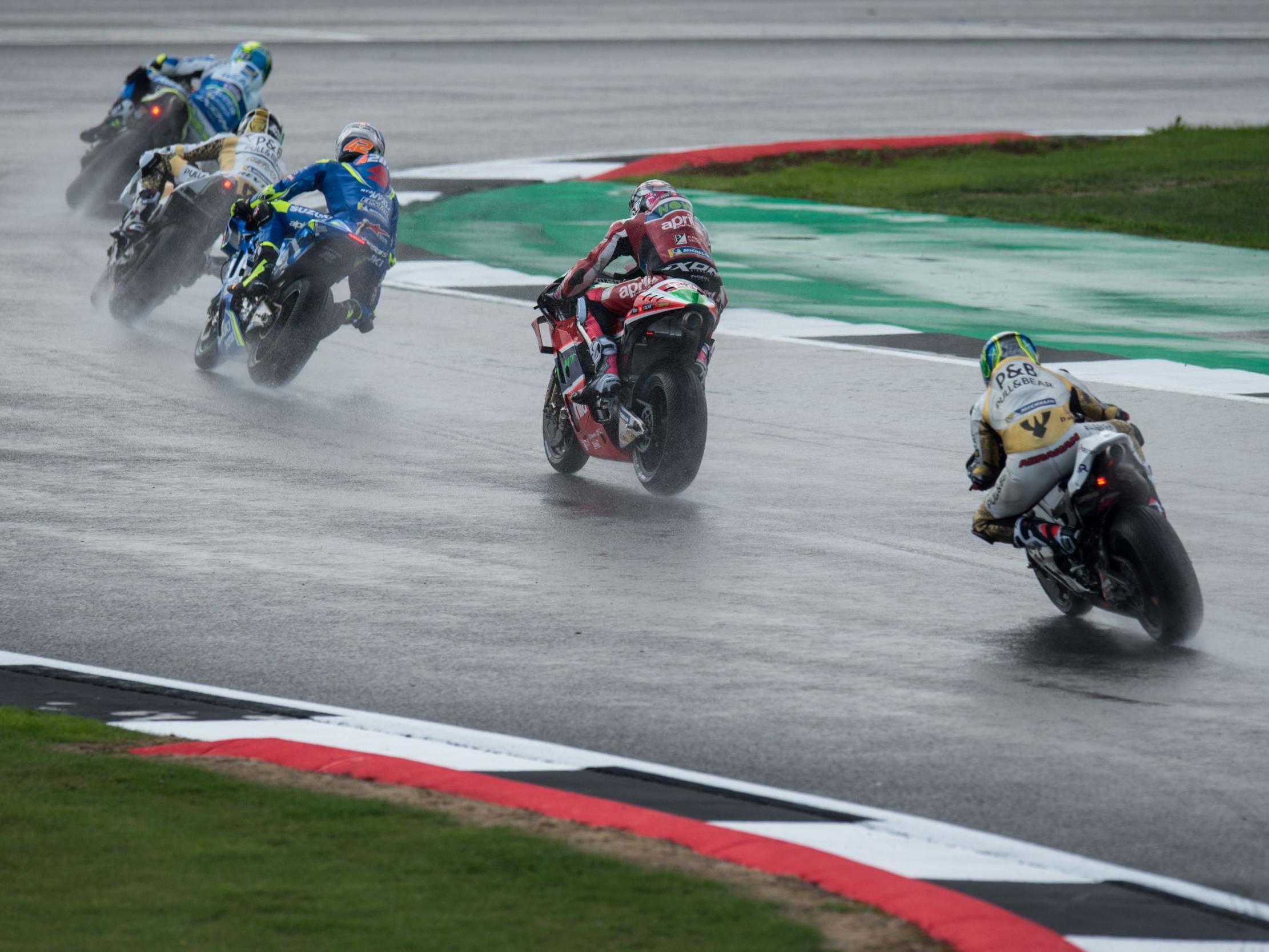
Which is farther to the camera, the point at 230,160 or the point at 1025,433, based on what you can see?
the point at 230,160

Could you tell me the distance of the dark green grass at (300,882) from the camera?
17.1 ft

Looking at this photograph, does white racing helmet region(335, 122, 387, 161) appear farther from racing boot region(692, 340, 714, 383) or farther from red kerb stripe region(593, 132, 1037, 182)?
red kerb stripe region(593, 132, 1037, 182)

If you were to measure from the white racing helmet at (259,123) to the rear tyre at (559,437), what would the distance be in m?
5.60

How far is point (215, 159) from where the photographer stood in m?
17.2

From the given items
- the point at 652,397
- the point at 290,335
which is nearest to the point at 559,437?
the point at 652,397

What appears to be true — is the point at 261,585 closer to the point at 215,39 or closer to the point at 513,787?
the point at 513,787

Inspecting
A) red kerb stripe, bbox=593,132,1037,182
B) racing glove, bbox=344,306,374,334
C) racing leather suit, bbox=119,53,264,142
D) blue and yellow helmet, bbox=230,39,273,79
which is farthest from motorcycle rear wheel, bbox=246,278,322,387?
red kerb stripe, bbox=593,132,1037,182

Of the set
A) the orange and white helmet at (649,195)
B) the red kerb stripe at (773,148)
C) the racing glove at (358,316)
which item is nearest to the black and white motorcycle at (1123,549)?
the orange and white helmet at (649,195)

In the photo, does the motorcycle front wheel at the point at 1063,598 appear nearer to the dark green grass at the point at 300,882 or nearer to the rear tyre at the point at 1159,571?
the rear tyre at the point at 1159,571

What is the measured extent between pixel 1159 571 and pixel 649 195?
4508 mm

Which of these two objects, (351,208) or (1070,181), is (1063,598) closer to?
(351,208)

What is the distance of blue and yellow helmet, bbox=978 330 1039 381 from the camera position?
30.5ft

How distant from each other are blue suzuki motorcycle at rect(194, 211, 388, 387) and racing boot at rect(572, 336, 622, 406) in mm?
3106

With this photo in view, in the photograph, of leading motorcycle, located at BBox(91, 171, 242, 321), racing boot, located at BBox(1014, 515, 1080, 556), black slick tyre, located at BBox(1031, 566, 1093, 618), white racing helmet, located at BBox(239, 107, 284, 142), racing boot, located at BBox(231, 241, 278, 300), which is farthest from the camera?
white racing helmet, located at BBox(239, 107, 284, 142)
